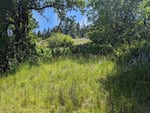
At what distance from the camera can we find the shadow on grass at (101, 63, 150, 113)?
6.60 m

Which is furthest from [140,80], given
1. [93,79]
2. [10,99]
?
[10,99]

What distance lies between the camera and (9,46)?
683 inches

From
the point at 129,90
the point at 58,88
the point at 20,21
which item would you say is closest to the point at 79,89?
the point at 58,88

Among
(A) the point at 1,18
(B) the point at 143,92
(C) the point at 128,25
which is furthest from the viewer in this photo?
(C) the point at 128,25

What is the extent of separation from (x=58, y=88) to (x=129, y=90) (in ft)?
5.33

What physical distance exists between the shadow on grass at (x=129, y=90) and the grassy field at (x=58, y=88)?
220mm

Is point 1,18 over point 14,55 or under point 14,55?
over

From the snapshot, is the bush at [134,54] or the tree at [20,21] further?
→ the tree at [20,21]

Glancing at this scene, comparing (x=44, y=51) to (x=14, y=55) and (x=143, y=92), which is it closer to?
(x=14, y=55)

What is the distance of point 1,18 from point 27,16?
2.72 m

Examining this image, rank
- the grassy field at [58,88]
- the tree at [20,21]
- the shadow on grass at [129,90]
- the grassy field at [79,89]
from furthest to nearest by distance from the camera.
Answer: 1. the tree at [20,21]
2. the grassy field at [58,88]
3. the grassy field at [79,89]
4. the shadow on grass at [129,90]

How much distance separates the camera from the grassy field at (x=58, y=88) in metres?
7.10

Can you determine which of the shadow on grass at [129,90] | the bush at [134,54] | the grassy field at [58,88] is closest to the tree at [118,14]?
the bush at [134,54]

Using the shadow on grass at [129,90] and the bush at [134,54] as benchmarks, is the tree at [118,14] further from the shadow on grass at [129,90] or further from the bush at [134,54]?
the shadow on grass at [129,90]
